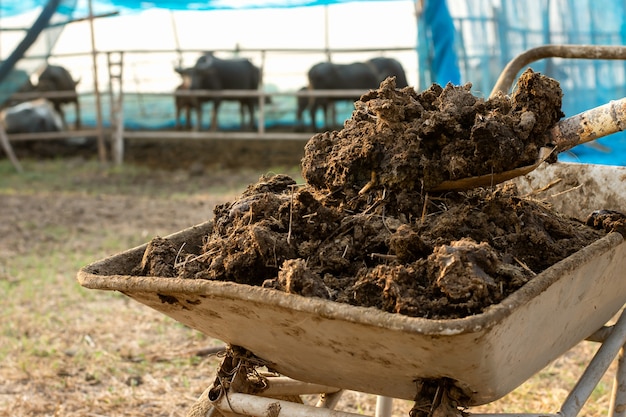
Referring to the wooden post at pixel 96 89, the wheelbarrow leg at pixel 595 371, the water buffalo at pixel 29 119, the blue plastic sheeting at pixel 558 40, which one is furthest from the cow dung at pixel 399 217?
the water buffalo at pixel 29 119

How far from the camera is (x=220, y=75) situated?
11398 millimetres

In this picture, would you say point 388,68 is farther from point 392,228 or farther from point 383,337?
point 383,337

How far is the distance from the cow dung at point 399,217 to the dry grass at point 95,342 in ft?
4.60

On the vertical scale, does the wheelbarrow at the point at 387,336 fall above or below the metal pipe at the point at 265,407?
above

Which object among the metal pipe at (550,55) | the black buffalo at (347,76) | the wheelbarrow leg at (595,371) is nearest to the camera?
the wheelbarrow leg at (595,371)

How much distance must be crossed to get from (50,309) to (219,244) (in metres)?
2.84

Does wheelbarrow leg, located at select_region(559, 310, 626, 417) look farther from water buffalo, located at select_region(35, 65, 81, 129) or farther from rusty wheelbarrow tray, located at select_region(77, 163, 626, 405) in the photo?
water buffalo, located at select_region(35, 65, 81, 129)

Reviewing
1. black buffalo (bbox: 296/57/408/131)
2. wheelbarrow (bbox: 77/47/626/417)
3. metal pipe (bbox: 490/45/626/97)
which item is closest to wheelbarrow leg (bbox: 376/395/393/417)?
wheelbarrow (bbox: 77/47/626/417)

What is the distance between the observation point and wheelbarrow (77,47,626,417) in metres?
1.40

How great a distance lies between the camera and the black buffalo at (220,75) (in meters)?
11.3

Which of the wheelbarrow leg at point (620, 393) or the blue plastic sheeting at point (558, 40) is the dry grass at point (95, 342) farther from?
the blue plastic sheeting at point (558, 40)

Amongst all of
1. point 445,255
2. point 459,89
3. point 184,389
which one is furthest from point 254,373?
point 184,389

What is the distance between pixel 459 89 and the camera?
1.93m

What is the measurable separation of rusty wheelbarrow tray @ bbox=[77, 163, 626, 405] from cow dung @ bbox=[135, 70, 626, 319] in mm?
62
